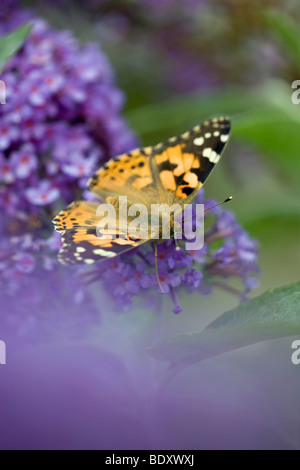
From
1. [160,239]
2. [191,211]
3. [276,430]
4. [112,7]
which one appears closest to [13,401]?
[276,430]

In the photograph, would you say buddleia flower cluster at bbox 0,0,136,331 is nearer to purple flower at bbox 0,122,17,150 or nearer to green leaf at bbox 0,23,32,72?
purple flower at bbox 0,122,17,150

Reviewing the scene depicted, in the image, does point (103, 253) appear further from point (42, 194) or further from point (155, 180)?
point (42, 194)

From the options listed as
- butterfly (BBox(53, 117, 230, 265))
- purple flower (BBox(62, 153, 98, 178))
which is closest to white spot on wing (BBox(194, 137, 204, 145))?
butterfly (BBox(53, 117, 230, 265))
